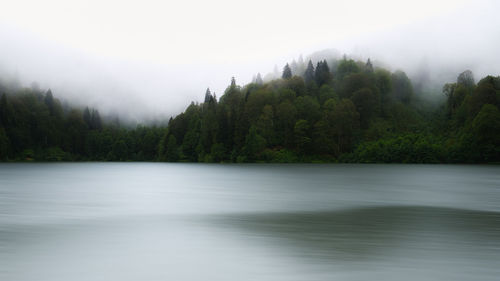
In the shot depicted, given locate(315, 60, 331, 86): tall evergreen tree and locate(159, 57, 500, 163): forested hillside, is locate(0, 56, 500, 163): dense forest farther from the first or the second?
locate(315, 60, 331, 86): tall evergreen tree

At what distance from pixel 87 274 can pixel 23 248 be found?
4.34 meters

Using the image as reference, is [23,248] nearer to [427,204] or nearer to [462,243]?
[462,243]

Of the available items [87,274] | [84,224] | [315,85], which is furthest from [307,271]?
[315,85]

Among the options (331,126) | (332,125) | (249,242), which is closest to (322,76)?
(332,125)

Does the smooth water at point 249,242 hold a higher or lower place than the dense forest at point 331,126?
lower

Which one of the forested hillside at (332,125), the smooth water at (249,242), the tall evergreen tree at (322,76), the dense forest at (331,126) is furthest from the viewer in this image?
the tall evergreen tree at (322,76)

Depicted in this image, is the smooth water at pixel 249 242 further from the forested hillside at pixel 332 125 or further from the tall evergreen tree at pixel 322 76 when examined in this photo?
the tall evergreen tree at pixel 322 76

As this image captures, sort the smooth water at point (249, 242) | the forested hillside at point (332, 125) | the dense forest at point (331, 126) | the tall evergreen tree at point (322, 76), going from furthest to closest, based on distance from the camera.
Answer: the tall evergreen tree at point (322, 76), the forested hillside at point (332, 125), the dense forest at point (331, 126), the smooth water at point (249, 242)

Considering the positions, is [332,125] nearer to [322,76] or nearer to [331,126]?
[331,126]

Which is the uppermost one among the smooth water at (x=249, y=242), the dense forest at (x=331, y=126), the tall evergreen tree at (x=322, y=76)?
the tall evergreen tree at (x=322, y=76)

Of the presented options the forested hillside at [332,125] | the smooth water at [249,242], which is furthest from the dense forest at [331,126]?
the smooth water at [249,242]

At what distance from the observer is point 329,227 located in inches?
645

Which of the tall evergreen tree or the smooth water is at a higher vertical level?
the tall evergreen tree

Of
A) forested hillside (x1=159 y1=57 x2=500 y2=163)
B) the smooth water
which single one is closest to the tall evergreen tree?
forested hillside (x1=159 y1=57 x2=500 y2=163)
